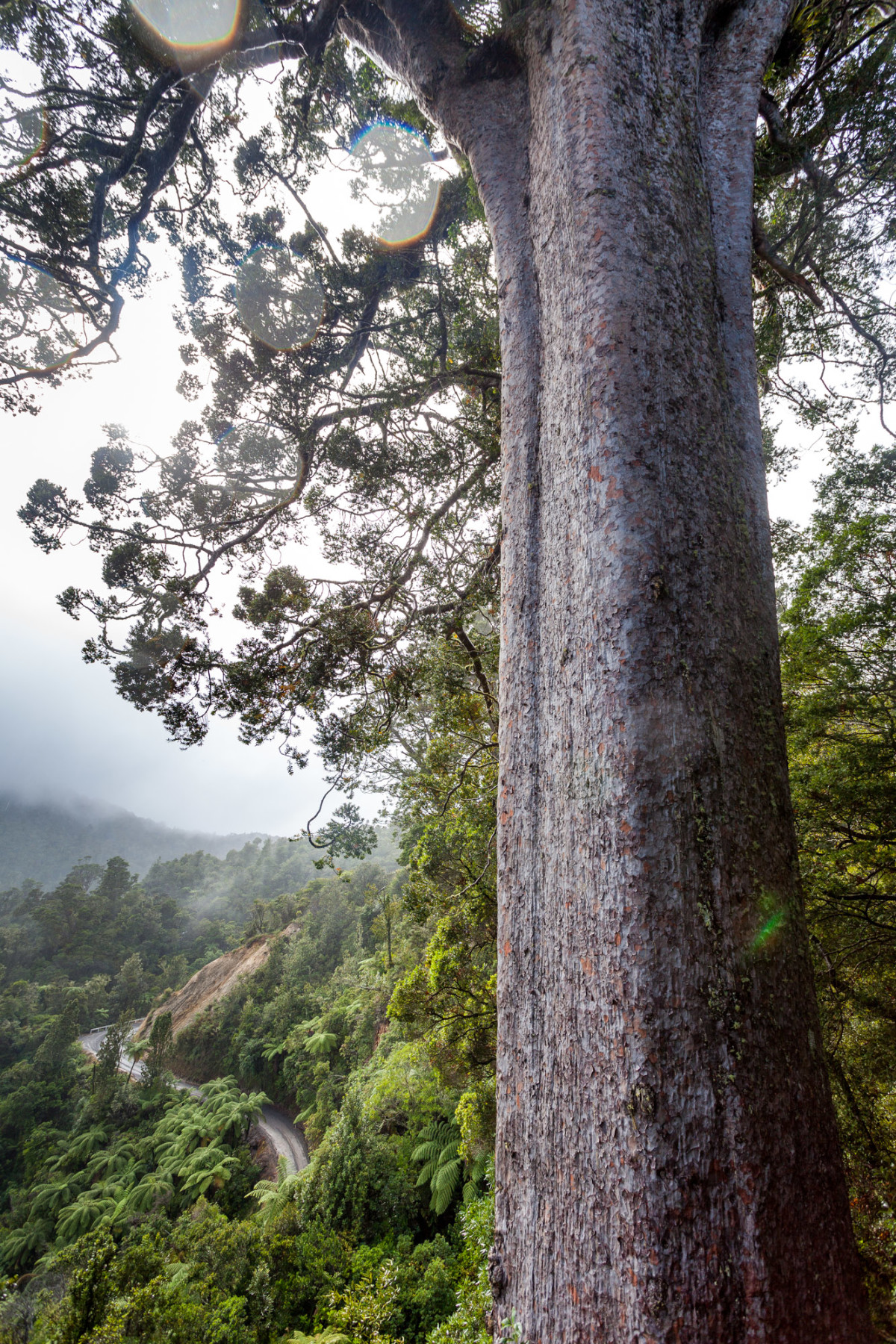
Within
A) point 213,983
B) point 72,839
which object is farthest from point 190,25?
point 72,839

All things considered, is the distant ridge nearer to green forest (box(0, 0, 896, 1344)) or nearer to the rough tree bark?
green forest (box(0, 0, 896, 1344))

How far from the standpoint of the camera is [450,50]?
8.52 feet

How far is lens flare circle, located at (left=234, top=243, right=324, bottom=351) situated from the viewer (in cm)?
522

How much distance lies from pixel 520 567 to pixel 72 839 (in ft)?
353

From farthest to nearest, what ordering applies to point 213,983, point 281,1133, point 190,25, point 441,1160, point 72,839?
point 72,839 < point 213,983 < point 281,1133 < point 441,1160 < point 190,25

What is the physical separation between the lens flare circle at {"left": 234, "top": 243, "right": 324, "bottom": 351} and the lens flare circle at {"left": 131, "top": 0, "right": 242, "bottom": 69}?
5.03ft

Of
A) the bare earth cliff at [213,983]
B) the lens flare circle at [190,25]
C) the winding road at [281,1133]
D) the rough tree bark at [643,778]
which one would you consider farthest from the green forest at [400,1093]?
the lens flare circle at [190,25]

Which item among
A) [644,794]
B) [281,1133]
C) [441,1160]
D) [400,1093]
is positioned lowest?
[281,1133]

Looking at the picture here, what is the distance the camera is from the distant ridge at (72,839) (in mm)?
77750

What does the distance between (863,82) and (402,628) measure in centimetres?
512

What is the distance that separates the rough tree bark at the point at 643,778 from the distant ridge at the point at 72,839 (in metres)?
82.6

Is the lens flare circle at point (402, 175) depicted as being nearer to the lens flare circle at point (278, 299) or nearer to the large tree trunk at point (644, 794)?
the lens flare circle at point (278, 299)

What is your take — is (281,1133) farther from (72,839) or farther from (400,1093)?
(72,839)

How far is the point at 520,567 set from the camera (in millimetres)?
1678
